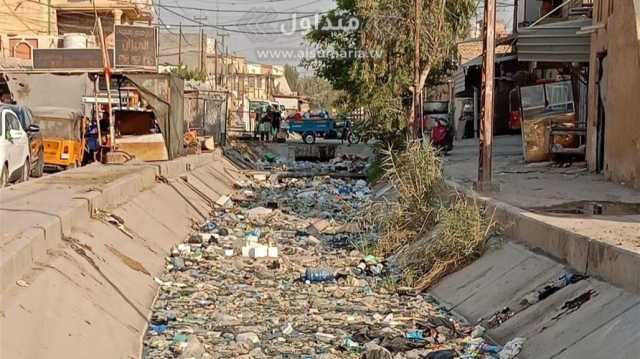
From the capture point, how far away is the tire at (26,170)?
16.2 meters

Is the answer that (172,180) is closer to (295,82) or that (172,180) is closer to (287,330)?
(287,330)

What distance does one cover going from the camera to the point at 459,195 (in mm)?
11727

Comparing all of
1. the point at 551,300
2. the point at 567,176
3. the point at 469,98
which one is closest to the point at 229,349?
the point at 551,300

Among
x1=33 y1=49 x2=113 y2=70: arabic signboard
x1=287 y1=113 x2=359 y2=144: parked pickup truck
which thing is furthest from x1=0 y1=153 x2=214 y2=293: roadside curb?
x1=287 y1=113 x2=359 y2=144: parked pickup truck

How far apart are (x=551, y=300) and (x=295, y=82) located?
366ft

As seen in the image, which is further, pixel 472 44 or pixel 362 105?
pixel 472 44

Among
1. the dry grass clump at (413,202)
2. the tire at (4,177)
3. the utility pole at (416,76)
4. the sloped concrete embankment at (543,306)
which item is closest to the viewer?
the sloped concrete embankment at (543,306)

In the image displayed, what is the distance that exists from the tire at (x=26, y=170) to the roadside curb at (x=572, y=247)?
9.45 meters

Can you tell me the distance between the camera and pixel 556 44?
57.0ft

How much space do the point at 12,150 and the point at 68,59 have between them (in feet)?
32.2

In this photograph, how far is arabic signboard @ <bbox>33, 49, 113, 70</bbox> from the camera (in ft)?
79.0

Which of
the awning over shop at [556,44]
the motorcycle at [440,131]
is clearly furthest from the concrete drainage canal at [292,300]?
the motorcycle at [440,131]

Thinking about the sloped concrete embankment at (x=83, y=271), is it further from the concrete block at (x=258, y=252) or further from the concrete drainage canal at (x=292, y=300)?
the concrete block at (x=258, y=252)

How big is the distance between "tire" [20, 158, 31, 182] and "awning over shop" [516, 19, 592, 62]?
10.7 m
